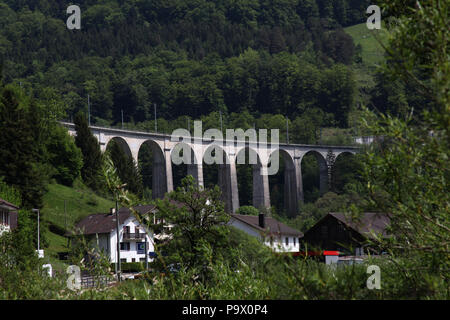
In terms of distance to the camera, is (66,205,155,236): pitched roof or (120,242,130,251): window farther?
(120,242,130,251): window

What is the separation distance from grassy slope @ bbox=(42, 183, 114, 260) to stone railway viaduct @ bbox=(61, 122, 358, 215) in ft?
48.2

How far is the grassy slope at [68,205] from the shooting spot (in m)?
61.6

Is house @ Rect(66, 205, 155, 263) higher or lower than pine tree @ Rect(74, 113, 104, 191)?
lower

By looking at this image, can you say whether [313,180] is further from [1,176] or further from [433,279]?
[433,279]

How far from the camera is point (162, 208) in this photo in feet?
82.0

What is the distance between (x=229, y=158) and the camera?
109500mm

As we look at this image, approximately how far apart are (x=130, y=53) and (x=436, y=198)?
18663cm

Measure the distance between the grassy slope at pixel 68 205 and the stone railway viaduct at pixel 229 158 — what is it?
14.7 metres

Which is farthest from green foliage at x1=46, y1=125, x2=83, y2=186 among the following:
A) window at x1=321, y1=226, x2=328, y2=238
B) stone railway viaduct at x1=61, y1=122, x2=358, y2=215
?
window at x1=321, y1=226, x2=328, y2=238

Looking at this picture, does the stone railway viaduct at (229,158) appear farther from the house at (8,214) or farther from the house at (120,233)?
the house at (8,214)

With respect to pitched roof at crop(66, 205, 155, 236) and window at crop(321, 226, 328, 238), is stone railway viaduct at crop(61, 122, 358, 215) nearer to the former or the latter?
pitched roof at crop(66, 205, 155, 236)

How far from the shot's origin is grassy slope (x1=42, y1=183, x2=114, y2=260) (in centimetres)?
6162

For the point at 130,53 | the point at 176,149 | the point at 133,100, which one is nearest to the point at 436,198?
the point at 176,149

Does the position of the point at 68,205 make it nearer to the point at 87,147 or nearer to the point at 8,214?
the point at 87,147
